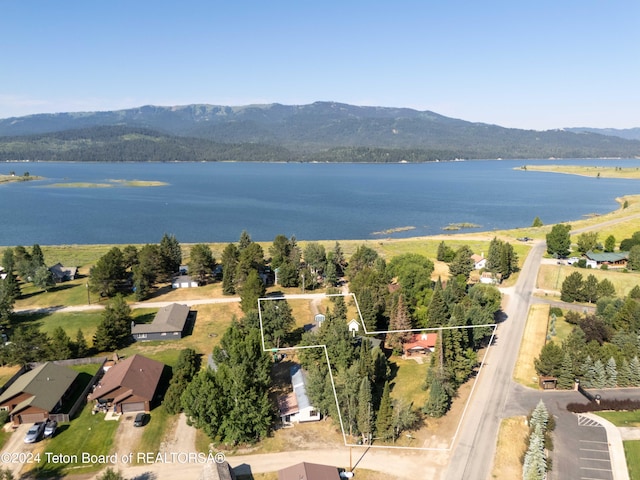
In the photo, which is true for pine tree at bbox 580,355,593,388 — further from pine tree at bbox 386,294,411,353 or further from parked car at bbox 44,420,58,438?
parked car at bbox 44,420,58,438

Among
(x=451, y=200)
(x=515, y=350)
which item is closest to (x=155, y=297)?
(x=515, y=350)

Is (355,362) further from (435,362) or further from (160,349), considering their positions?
(160,349)

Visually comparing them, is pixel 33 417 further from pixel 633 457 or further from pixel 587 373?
pixel 587 373

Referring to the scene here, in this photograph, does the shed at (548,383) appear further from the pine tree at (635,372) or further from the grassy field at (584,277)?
the grassy field at (584,277)

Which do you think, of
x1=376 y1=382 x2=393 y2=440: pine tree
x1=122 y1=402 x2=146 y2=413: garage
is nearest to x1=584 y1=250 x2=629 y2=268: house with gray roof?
x1=376 y1=382 x2=393 y2=440: pine tree

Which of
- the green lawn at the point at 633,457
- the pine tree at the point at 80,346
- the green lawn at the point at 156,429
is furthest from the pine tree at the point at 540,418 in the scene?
the pine tree at the point at 80,346

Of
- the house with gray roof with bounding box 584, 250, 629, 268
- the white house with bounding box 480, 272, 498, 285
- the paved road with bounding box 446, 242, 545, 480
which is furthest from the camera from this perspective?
the house with gray roof with bounding box 584, 250, 629, 268
